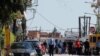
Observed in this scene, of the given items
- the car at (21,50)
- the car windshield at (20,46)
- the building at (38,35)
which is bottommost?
the building at (38,35)

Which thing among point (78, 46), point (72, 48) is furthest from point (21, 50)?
point (72, 48)

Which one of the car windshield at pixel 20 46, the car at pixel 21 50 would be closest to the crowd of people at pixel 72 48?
the car windshield at pixel 20 46

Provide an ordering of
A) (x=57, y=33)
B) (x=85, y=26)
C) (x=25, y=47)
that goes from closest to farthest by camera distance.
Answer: (x=25, y=47) → (x=85, y=26) → (x=57, y=33)

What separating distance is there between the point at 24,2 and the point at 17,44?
11.6m

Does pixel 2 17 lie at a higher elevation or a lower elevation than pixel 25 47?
higher

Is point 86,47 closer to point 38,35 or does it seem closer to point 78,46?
point 78,46

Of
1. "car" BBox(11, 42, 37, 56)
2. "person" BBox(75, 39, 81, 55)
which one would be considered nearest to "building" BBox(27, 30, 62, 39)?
"person" BBox(75, 39, 81, 55)

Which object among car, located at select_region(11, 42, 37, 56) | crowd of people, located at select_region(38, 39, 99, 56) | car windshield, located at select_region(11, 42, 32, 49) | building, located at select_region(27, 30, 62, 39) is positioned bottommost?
building, located at select_region(27, 30, 62, 39)

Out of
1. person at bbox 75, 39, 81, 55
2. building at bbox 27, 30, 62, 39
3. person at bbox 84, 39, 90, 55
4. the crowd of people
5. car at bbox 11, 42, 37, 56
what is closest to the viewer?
car at bbox 11, 42, 37, 56

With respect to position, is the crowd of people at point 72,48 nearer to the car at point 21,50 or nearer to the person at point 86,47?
the person at point 86,47

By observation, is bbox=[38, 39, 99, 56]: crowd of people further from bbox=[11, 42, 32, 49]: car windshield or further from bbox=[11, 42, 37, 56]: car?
bbox=[11, 42, 37, 56]: car

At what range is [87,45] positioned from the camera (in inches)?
2056

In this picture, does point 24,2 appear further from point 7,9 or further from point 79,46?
point 79,46

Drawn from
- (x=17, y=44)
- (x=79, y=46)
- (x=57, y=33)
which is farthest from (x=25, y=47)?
(x=57, y=33)
